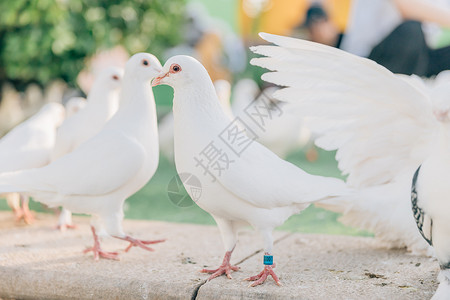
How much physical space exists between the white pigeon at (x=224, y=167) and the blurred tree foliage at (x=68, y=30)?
12.1 feet

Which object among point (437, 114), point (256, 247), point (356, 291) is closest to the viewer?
point (437, 114)

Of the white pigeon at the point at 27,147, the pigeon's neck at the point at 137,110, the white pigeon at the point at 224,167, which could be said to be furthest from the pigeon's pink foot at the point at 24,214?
the white pigeon at the point at 224,167

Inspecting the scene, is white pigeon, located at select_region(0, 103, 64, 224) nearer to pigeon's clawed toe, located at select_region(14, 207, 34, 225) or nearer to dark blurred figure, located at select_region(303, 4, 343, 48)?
pigeon's clawed toe, located at select_region(14, 207, 34, 225)

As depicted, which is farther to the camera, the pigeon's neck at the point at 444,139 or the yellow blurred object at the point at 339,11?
the yellow blurred object at the point at 339,11

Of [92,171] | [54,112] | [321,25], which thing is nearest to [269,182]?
[92,171]

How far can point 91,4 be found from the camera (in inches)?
235

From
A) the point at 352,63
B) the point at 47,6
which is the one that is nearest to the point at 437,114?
the point at 352,63

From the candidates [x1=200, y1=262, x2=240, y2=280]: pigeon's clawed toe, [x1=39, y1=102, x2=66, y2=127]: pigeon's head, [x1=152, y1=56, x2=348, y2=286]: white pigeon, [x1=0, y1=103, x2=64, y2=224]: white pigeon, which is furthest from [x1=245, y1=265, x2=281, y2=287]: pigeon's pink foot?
[x1=39, y1=102, x2=66, y2=127]: pigeon's head

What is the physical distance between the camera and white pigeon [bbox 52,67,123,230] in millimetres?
3418

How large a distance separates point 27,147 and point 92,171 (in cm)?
111

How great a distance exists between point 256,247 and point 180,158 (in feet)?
3.54

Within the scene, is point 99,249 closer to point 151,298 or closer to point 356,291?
point 151,298

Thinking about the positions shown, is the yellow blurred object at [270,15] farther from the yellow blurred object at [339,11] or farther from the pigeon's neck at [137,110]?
the pigeon's neck at [137,110]

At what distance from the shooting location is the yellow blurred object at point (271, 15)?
923cm
